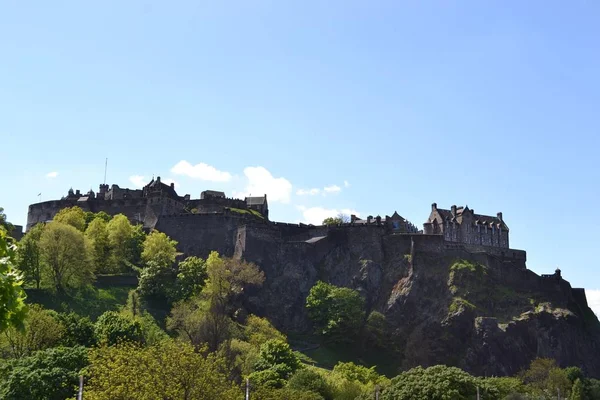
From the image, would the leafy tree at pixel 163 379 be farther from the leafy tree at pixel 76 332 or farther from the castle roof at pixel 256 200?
the castle roof at pixel 256 200

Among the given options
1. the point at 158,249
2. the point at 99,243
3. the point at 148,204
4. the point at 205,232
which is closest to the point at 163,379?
the point at 158,249

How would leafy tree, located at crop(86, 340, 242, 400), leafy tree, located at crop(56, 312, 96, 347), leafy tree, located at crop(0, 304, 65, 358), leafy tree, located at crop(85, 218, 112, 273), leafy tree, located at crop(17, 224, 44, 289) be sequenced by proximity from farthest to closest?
1. leafy tree, located at crop(85, 218, 112, 273)
2. leafy tree, located at crop(17, 224, 44, 289)
3. leafy tree, located at crop(56, 312, 96, 347)
4. leafy tree, located at crop(0, 304, 65, 358)
5. leafy tree, located at crop(86, 340, 242, 400)

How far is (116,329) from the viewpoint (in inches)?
2253

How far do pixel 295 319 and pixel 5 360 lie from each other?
3963cm

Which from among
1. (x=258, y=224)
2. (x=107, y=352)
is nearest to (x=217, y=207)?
(x=258, y=224)

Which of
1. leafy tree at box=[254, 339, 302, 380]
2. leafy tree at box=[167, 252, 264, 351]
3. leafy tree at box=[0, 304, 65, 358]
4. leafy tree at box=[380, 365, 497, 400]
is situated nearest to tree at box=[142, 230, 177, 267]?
leafy tree at box=[167, 252, 264, 351]

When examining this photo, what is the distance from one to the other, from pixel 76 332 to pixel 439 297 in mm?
43507

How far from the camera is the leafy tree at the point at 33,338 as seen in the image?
52.9m

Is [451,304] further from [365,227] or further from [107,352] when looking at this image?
[107,352]

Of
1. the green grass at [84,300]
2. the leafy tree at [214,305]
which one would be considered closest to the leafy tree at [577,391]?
the leafy tree at [214,305]

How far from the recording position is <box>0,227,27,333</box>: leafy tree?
1307 centimetres

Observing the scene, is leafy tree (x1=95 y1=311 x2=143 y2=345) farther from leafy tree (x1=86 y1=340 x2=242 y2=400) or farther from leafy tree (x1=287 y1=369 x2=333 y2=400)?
leafy tree (x1=86 y1=340 x2=242 y2=400)

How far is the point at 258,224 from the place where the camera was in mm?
88125

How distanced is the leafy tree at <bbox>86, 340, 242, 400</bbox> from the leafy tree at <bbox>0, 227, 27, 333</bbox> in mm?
23219
